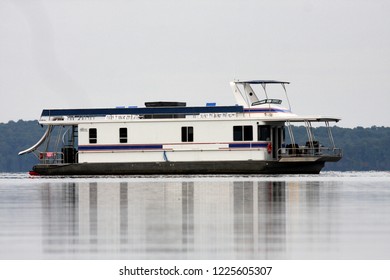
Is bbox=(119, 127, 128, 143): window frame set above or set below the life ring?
above

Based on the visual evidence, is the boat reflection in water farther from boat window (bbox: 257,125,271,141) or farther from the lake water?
boat window (bbox: 257,125,271,141)

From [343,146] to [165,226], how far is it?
86.2 meters

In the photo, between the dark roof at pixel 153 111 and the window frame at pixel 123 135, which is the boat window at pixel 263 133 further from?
the window frame at pixel 123 135

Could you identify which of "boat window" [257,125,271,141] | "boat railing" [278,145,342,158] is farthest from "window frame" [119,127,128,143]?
"boat railing" [278,145,342,158]

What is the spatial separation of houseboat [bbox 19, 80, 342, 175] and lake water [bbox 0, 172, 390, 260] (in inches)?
938

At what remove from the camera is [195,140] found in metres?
51.9

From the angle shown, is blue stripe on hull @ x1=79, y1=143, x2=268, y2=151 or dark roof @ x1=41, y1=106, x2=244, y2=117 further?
dark roof @ x1=41, y1=106, x2=244, y2=117

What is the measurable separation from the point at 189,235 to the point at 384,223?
12.6 ft

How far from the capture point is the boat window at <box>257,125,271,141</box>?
51.7 meters

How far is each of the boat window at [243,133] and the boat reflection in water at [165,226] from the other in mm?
24091

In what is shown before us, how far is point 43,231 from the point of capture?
17.8 metres

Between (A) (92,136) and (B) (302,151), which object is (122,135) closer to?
(A) (92,136)

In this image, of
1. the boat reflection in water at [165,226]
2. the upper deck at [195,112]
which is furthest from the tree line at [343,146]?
the boat reflection in water at [165,226]

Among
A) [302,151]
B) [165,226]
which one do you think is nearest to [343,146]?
[302,151]
